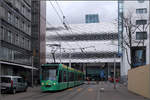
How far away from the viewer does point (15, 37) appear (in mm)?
37688

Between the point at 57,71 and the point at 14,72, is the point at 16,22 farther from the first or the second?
the point at 57,71

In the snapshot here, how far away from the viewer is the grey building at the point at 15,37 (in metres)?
33.2

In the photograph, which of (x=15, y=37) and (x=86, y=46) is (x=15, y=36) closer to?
(x=15, y=37)

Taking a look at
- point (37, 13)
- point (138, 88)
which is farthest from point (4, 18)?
point (138, 88)

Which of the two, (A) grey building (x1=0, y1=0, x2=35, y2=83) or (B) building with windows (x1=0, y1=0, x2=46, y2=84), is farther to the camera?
(B) building with windows (x1=0, y1=0, x2=46, y2=84)

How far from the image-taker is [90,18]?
6825cm

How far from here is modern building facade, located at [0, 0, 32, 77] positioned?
3316 centimetres

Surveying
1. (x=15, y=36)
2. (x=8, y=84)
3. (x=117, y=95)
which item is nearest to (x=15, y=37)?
(x=15, y=36)

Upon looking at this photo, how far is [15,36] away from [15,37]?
15cm

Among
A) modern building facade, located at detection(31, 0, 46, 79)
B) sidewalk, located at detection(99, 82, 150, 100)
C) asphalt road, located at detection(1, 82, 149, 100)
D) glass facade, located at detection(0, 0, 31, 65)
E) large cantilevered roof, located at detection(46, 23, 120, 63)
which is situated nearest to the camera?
asphalt road, located at detection(1, 82, 149, 100)

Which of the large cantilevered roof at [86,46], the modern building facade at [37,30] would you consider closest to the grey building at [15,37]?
the modern building facade at [37,30]

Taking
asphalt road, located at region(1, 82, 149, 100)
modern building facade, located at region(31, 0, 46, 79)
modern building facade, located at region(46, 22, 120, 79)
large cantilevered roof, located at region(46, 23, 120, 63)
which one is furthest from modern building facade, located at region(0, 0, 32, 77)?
large cantilevered roof, located at region(46, 23, 120, 63)

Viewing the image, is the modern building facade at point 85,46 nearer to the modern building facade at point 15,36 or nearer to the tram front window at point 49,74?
the modern building facade at point 15,36

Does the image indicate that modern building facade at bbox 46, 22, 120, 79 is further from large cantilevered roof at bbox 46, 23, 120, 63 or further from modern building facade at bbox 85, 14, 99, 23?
modern building facade at bbox 85, 14, 99, 23
